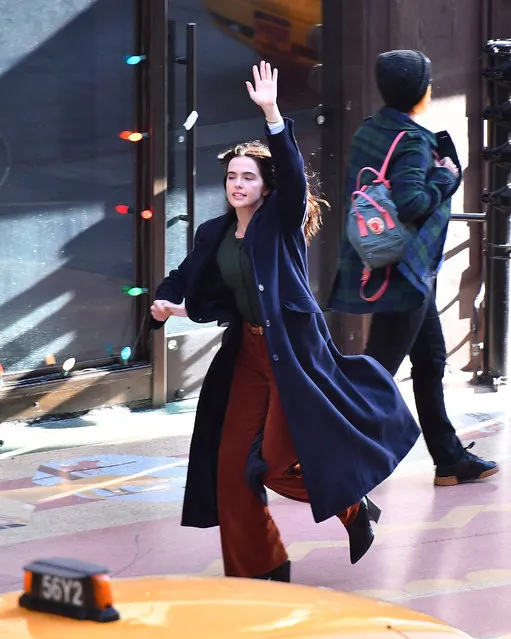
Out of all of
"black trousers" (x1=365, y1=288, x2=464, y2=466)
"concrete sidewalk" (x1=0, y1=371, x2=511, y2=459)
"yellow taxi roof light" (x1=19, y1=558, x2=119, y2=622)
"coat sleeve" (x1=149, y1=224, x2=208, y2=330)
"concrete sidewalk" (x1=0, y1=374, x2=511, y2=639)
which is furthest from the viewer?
"concrete sidewalk" (x1=0, y1=371, x2=511, y2=459)

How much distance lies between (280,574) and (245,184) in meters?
1.44

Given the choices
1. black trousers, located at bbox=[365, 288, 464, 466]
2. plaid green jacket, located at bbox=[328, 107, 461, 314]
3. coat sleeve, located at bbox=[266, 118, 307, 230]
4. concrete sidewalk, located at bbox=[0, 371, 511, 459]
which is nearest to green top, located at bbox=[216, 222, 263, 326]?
coat sleeve, located at bbox=[266, 118, 307, 230]

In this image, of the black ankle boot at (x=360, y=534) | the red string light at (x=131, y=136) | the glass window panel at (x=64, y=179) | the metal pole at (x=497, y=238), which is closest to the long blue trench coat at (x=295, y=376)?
the black ankle boot at (x=360, y=534)

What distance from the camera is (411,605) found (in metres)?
5.07

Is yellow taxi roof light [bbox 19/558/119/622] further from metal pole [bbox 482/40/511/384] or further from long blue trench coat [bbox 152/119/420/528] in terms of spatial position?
metal pole [bbox 482/40/511/384]

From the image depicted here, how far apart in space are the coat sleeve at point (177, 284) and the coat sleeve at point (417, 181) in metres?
1.31

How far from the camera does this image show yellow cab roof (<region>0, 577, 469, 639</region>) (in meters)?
2.41

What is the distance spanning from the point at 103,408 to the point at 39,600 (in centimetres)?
578

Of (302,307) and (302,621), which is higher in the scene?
(302,307)

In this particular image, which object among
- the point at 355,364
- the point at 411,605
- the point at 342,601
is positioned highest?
the point at 355,364

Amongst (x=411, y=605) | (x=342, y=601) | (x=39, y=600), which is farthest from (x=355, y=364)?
(x=39, y=600)

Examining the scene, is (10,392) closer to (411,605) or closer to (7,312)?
(7,312)

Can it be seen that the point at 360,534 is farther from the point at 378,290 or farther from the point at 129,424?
the point at 129,424

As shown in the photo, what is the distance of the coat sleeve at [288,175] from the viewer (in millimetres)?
4777
